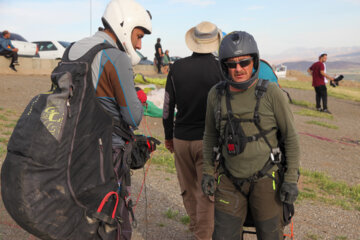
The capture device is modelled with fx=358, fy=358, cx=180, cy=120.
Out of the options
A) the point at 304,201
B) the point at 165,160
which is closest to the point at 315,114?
the point at 165,160

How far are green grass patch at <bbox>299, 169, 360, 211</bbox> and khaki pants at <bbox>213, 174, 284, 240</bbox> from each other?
3.60 meters

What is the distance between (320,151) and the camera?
9.95 meters

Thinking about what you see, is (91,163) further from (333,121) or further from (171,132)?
(333,121)

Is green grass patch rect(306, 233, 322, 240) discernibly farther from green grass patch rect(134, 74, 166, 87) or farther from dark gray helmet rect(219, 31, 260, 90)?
→ green grass patch rect(134, 74, 166, 87)

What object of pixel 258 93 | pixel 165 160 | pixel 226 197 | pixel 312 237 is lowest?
pixel 312 237

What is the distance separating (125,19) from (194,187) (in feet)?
6.78

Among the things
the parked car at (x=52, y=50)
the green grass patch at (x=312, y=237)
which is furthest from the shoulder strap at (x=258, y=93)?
the parked car at (x=52, y=50)

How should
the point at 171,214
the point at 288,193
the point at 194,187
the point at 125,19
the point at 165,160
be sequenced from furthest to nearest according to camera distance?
1. the point at 165,160
2. the point at 171,214
3. the point at 194,187
4. the point at 125,19
5. the point at 288,193

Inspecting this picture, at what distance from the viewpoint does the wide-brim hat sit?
384cm

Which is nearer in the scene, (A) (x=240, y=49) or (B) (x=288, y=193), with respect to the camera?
(B) (x=288, y=193)

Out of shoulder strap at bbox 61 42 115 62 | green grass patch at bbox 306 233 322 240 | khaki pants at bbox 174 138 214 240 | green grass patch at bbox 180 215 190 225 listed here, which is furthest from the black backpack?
green grass patch at bbox 306 233 322 240

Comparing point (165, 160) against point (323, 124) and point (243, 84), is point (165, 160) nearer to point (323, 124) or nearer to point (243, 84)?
point (243, 84)

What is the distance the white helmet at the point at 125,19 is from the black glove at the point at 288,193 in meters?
1.64

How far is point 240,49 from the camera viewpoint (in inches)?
113
